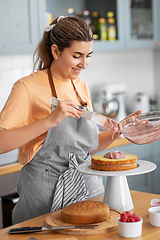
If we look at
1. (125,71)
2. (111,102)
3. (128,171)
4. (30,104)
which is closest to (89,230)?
(128,171)

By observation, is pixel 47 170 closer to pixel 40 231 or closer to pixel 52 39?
pixel 40 231

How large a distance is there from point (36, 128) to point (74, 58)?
0.34m

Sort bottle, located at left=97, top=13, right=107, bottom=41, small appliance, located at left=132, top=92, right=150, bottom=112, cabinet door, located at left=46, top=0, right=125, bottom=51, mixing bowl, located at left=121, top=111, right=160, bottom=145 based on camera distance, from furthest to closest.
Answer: small appliance, located at left=132, top=92, right=150, bottom=112 < bottle, located at left=97, top=13, right=107, bottom=41 < cabinet door, located at left=46, top=0, right=125, bottom=51 < mixing bowl, located at left=121, top=111, right=160, bottom=145

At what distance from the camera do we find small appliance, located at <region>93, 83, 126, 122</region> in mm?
3271

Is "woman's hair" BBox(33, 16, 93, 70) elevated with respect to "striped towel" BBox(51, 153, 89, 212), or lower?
elevated

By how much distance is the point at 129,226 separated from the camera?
3.47 feet

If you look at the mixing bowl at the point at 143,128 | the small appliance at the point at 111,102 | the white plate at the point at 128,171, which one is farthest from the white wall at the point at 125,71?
the white plate at the point at 128,171

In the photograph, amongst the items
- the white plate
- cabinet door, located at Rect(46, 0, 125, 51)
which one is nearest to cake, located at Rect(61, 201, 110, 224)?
the white plate

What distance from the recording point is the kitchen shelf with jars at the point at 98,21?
235 centimetres

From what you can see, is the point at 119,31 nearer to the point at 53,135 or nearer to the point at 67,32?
the point at 67,32

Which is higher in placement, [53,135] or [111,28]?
[111,28]

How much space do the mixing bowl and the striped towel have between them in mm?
258

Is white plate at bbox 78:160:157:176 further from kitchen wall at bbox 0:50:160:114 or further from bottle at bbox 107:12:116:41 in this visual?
bottle at bbox 107:12:116:41

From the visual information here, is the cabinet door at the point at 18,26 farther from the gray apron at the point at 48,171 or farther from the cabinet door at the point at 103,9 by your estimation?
the gray apron at the point at 48,171
